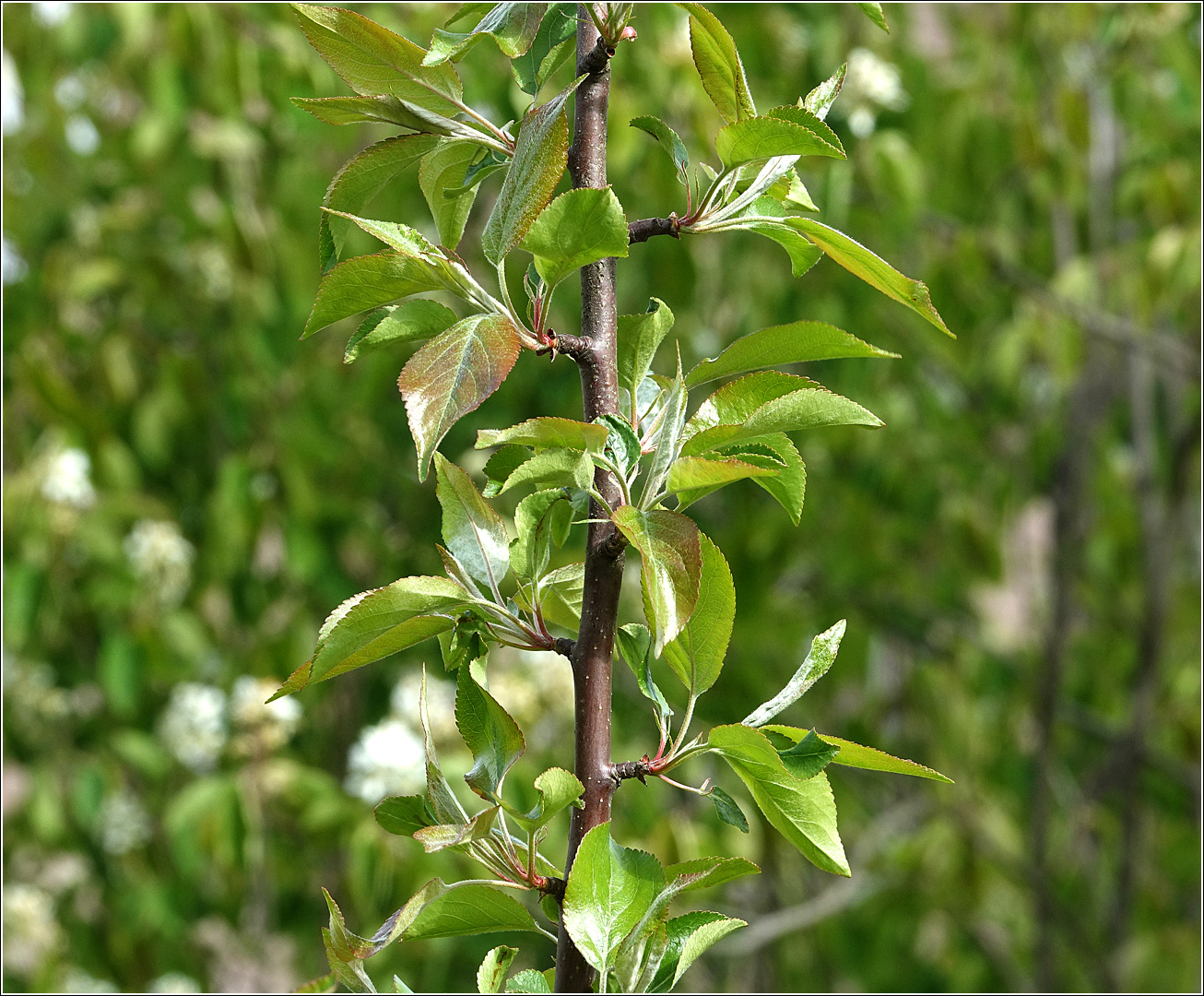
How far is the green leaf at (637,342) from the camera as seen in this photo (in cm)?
35

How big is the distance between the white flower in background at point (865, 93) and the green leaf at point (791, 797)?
1.12 metres

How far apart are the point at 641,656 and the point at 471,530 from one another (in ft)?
0.21

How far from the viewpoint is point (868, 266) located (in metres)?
0.33

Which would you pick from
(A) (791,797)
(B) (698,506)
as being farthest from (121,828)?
(A) (791,797)

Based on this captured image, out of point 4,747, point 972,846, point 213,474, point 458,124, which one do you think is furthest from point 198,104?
point 972,846

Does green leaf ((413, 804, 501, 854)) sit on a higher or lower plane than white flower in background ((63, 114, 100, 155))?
lower

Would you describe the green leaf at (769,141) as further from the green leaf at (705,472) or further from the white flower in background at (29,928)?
the white flower in background at (29,928)

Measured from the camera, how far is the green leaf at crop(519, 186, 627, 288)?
296 mm

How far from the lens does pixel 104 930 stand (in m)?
1.53

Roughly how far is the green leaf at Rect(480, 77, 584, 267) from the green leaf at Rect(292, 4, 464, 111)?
36 millimetres

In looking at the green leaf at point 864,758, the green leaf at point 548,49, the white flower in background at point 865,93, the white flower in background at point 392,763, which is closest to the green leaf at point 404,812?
the green leaf at point 864,758

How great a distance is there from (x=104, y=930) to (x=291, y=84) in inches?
42.5

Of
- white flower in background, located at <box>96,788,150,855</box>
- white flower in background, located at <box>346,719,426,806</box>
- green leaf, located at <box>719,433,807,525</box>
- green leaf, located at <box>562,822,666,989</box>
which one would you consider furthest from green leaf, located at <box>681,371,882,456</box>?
white flower in background, located at <box>96,788,150,855</box>

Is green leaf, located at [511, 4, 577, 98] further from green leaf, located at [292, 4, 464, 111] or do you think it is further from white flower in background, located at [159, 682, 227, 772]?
white flower in background, located at [159, 682, 227, 772]
